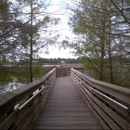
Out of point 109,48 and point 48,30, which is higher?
point 48,30

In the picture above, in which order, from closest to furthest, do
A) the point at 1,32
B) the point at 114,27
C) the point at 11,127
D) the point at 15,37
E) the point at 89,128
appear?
1. the point at 11,127
2. the point at 89,128
3. the point at 114,27
4. the point at 1,32
5. the point at 15,37

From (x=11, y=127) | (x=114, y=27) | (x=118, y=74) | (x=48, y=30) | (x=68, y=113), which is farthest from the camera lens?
(x=48, y=30)

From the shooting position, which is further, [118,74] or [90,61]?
[90,61]

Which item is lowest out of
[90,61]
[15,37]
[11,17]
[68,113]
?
[68,113]

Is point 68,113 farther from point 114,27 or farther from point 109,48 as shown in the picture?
point 109,48

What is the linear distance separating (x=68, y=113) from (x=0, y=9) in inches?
119

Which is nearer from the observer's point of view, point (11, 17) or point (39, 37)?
point (11, 17)

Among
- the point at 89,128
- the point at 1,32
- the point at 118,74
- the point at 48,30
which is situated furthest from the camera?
the point at 48,30

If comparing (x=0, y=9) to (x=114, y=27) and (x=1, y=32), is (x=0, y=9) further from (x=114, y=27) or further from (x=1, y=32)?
(x=114, y=27)

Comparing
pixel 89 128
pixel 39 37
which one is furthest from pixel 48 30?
pixel 89 128

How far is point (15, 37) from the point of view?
17.0ft

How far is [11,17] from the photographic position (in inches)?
189

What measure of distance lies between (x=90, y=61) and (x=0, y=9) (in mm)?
4937

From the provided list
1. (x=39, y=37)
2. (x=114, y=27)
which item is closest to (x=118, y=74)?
(x=114, y=27)
